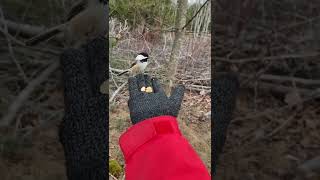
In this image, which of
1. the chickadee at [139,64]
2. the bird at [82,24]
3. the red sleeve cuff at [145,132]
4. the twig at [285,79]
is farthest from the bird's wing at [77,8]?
the twig at [285,79]

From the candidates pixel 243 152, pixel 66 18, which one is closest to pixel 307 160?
pixel 243 152

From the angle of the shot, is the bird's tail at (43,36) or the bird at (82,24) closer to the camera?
the bird at (82,24)

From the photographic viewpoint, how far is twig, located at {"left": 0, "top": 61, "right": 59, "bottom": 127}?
3.94 feet

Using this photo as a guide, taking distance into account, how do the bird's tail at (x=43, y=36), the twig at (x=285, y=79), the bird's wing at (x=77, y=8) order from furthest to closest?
the twig at (x=285, y=79) < the bird's tail at (x=43, y=36) < the bird's wing at (x=77, y=8)

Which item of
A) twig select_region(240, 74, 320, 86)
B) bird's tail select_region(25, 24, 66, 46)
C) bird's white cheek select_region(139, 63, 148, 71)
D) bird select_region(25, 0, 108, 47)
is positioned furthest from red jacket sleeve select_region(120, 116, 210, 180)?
twig select_region(240, 74, 320, 86)

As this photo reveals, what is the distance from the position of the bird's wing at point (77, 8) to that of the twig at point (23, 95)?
0.69 ft

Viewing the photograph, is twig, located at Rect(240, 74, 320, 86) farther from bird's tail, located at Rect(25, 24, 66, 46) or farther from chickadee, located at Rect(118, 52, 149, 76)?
bird's tail, located at Rect(25, 24, 66, 46)

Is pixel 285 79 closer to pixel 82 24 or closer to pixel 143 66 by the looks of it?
pixel 143 66

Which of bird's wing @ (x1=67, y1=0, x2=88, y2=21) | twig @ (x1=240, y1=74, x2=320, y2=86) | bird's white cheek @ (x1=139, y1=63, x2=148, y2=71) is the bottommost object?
twig @ (x1=240, y1=74, x2=320, y2=86)

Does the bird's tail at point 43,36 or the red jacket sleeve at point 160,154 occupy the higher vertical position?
the bird's tail at point 43,36

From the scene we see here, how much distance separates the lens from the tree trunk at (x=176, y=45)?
929 millimetres

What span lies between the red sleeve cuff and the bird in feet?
0.62

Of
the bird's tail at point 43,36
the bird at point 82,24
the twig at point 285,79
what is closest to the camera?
the bird at point 82,24

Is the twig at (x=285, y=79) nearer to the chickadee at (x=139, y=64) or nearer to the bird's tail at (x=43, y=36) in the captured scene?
the chickadee at (x=139, y=64)
